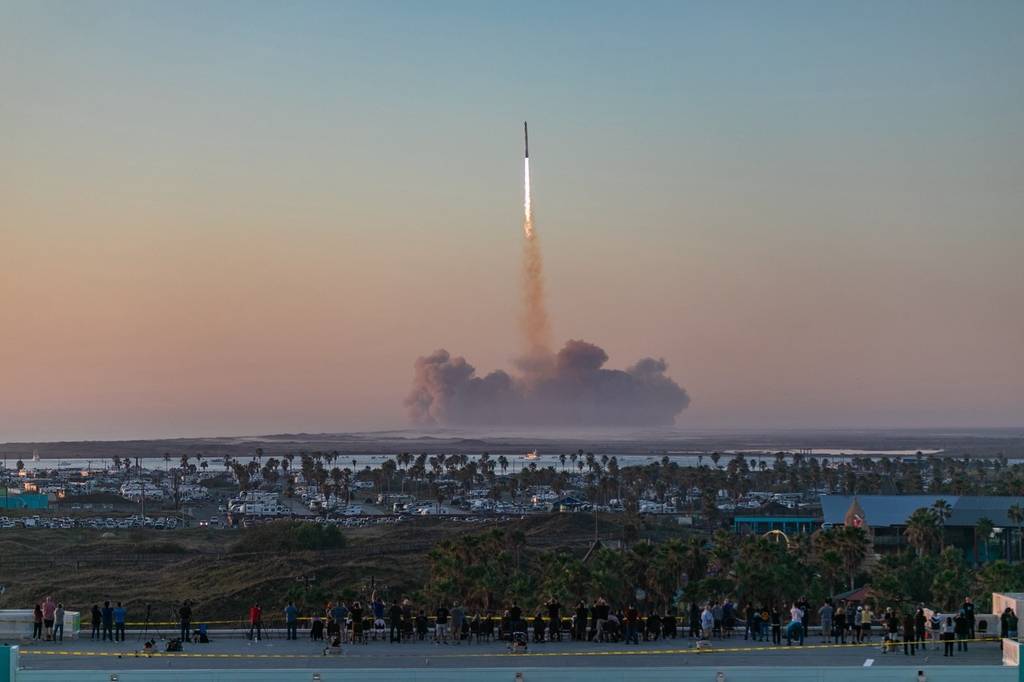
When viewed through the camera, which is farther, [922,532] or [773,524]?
[773,524]

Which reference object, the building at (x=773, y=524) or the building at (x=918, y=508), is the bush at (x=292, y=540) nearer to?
the building at (x=773, y=524)

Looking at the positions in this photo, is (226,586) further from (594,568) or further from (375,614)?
(375,614)

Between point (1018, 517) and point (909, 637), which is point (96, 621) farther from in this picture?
point (1018, 517)

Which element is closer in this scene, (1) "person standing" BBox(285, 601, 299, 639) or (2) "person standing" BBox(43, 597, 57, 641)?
(2) "person standing" BBox(43, 597, 57, 641)

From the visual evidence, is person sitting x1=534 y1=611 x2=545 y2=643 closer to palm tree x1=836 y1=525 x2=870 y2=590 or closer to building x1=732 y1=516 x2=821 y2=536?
palm tree x1=836 y1=525 x2=870 y2=590

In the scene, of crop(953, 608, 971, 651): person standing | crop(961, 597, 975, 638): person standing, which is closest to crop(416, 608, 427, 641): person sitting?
crop(953, 608, 971, 651): person standing

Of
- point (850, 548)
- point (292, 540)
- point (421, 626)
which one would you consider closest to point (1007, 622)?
point (421, 626)

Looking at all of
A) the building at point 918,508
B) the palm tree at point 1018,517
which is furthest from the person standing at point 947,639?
the palm tree at point 1018,517
